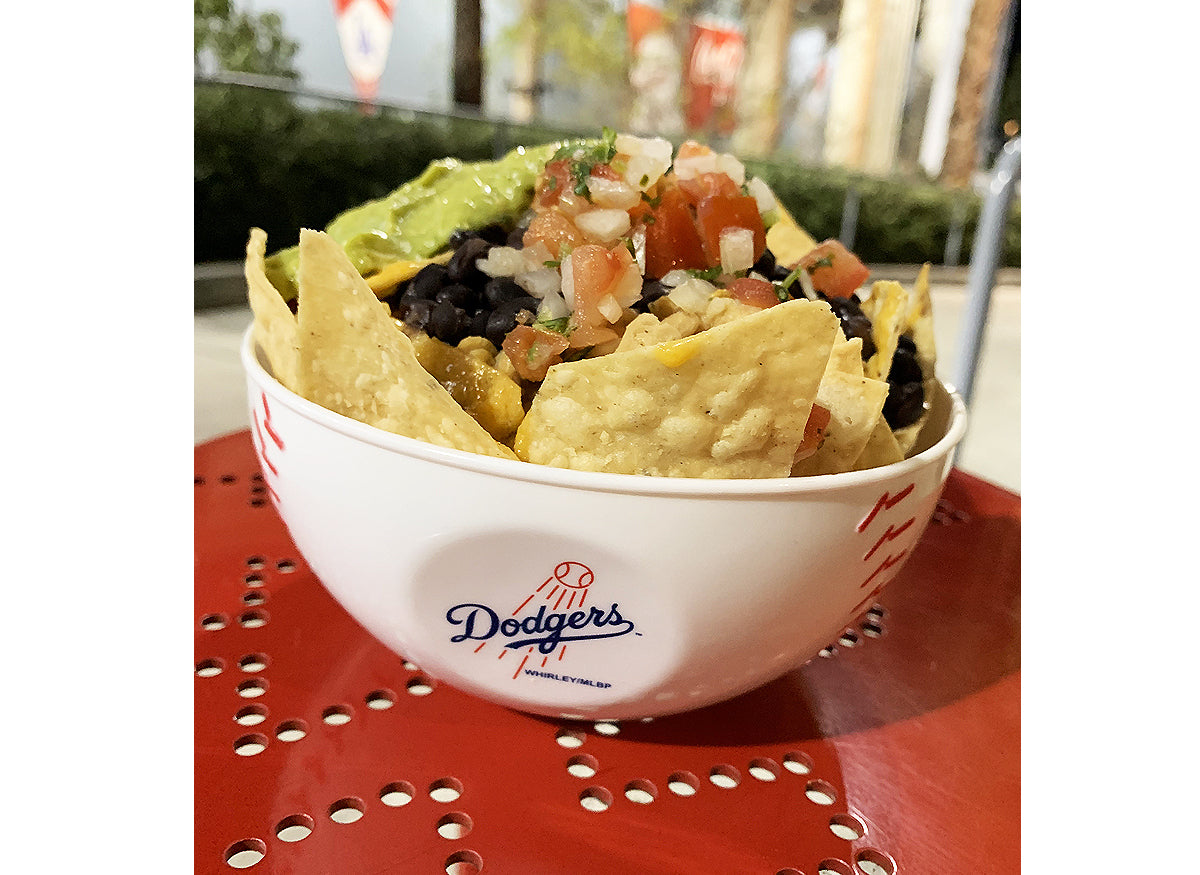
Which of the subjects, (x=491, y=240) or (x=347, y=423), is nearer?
(x=347, y=423)

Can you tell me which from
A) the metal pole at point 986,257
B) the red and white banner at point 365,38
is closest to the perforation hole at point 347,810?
the metal pole at point 986,257

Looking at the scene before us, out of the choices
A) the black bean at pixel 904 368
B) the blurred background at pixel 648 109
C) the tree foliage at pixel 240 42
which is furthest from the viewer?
the blurred background at pixel 648 109

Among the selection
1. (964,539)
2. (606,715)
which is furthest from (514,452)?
(964,539)

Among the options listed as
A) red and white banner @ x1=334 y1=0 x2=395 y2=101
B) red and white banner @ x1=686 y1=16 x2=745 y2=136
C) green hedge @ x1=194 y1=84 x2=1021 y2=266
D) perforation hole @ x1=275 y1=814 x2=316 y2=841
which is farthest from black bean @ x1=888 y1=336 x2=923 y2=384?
red and white banner @ x1=686 y1=16 x2=745 y2=136

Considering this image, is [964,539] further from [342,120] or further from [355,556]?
[342,120]

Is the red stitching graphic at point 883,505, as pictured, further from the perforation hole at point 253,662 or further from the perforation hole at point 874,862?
the perforation hole at point 253,662

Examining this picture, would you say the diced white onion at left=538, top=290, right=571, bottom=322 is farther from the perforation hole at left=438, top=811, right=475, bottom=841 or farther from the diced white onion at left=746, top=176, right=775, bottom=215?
the perforation hole at left=438, top=811, right=475, bottom=841
